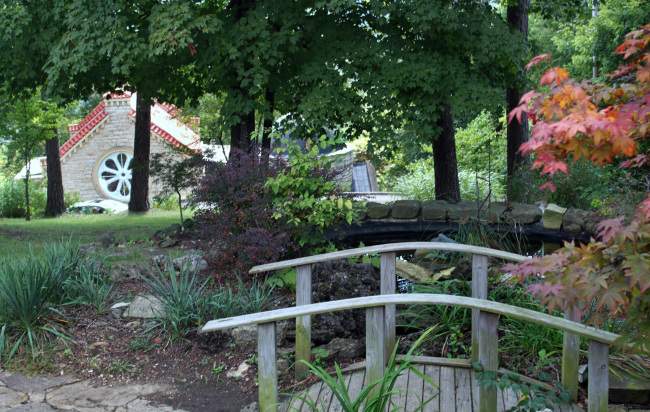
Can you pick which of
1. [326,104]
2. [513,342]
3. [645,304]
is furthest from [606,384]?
[326,104]

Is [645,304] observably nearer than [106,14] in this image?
Yes

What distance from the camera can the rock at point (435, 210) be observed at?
372 inches

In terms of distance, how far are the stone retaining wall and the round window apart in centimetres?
1764

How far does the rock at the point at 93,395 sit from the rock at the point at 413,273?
279 cm

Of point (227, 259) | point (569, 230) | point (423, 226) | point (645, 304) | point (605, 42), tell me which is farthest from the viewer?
point (605, 42)

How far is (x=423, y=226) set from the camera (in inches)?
373

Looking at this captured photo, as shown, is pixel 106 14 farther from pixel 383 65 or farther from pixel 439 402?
pixel 439 402

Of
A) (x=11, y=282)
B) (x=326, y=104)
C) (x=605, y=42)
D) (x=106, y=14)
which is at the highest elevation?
(x=605, y=42)

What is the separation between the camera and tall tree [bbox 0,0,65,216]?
8.23 m

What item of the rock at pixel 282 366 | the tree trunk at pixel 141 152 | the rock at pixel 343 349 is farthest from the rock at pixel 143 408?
the tree trunk at pixel 141 152

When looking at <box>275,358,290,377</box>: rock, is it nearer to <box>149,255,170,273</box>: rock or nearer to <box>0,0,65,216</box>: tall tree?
<box>149,255,170,273</box>: rock

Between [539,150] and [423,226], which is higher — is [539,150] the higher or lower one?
the higher one

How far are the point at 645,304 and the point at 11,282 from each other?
4516mm

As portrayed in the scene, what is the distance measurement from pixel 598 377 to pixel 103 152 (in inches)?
961
